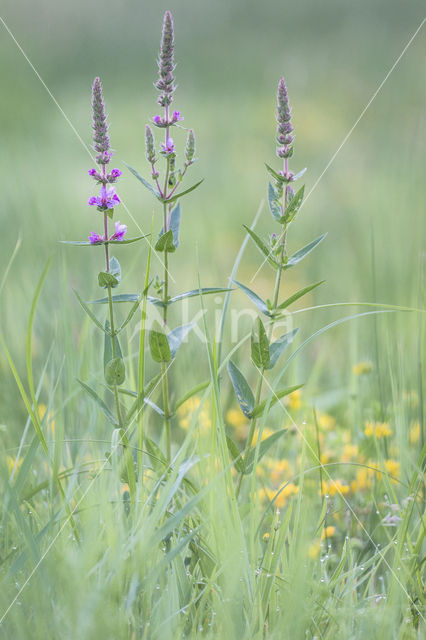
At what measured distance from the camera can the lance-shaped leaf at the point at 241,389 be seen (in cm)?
123

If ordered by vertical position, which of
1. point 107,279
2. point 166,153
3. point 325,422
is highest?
point 166,153

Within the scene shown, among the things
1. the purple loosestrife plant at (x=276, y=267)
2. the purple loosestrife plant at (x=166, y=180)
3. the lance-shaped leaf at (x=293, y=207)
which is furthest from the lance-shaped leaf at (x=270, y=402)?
the lance-shaped leaf at (x=293, y=207)

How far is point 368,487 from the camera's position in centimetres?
161

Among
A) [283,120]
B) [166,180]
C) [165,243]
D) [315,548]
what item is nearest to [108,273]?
[165,243]

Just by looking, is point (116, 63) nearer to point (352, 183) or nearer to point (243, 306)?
point (352, 183)

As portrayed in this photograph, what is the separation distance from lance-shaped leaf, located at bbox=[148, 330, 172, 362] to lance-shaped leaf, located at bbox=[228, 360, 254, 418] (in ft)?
0.44

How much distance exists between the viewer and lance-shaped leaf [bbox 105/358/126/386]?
3.67ft

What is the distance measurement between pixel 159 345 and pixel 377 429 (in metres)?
0.77

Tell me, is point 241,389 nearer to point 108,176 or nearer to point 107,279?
point 107,279

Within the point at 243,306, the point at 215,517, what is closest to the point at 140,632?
the point at 215,517

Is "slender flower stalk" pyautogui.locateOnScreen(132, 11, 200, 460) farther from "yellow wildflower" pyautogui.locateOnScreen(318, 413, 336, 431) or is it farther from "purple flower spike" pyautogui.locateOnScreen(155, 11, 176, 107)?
"yellow wildflower" pyautogui.locateOnScreen(318, 413, 336, 431)

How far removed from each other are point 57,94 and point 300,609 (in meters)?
4.13

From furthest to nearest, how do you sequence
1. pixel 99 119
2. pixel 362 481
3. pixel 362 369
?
1. pixel 362 369
2. pixel 362 481
3. pixel 99 119

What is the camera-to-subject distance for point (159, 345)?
1158 mm
